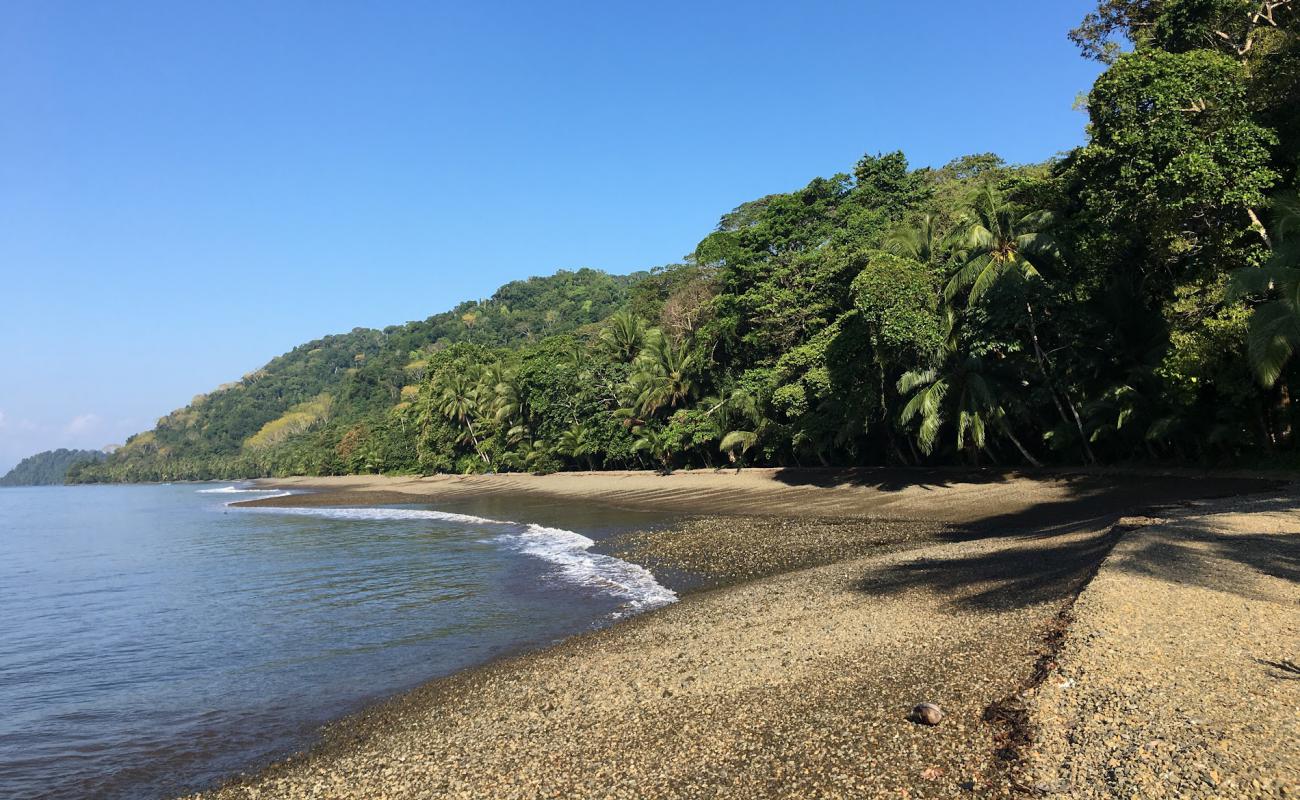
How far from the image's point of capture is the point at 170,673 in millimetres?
11523

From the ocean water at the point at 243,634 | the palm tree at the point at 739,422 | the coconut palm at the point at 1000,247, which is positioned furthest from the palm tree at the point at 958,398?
the ocean water at the point at 243,634

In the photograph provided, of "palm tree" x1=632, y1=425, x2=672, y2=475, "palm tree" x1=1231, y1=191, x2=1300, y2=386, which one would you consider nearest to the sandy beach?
"palm tree" x1=1231, y1=191, x2=1300, y2=386

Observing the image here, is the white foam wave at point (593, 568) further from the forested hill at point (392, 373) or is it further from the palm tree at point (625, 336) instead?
the forested hill at point (392, 373)

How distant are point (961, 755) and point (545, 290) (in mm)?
186858

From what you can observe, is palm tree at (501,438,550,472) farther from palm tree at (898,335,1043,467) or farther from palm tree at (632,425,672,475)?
palm tree at (898,335,1043,467)

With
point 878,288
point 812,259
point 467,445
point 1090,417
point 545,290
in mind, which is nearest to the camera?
point 1090,417

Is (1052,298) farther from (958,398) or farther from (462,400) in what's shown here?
(462,400)

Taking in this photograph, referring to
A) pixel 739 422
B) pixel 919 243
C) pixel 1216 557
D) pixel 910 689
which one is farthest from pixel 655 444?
pixel 910 689

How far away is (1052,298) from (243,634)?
2255 centimetres

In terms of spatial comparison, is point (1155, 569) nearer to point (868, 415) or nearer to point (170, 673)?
point (170, 673)

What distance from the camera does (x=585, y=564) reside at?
1822 centimetres

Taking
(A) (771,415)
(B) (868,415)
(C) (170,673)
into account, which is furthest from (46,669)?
(A) (771,415)

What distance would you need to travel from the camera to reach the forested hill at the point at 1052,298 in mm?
15672

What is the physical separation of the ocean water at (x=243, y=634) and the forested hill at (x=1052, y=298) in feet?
39.1
